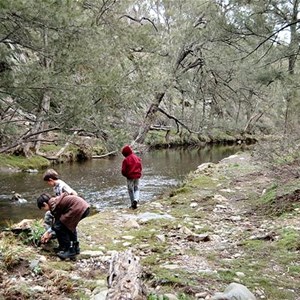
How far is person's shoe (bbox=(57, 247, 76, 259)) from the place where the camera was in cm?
480

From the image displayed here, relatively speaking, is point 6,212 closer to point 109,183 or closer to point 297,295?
point 109,183

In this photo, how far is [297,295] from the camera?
376 cm

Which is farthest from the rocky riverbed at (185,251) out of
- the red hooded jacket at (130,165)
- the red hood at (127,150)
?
the red hood at (127,150)

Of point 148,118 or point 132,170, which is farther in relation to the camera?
point 148,118

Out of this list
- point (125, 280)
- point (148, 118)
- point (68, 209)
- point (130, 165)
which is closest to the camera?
→ point (125, 280)

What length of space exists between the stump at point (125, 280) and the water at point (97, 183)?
620cm

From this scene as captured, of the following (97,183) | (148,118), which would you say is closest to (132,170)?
(148,118)

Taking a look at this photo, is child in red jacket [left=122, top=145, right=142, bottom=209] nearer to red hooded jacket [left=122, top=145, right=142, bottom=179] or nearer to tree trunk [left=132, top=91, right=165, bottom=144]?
red hooded jacket [left=122, top=145, right=142, bottom=179]

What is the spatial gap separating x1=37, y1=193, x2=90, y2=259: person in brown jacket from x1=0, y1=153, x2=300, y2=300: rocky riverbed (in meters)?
0.19

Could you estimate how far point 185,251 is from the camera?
5277 mm

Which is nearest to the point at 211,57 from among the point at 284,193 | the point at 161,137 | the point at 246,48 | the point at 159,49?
the point at 159,49

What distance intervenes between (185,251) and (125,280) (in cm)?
225

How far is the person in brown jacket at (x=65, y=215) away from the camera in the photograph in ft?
16.1

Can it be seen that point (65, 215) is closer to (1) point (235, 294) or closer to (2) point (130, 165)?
(1) point (235, 294)
